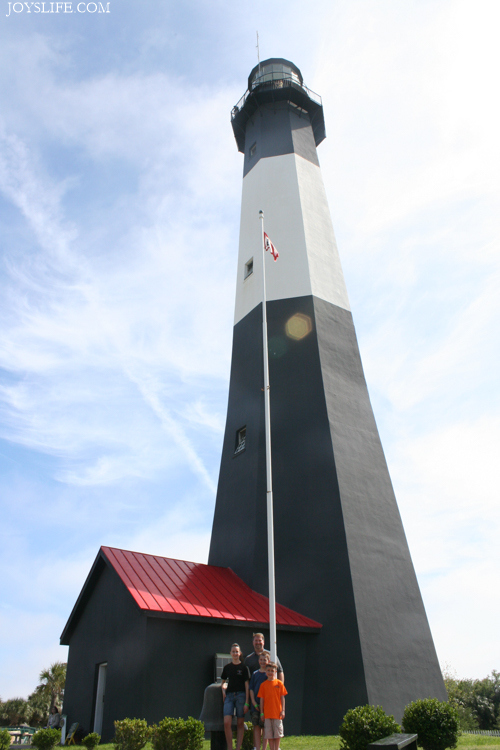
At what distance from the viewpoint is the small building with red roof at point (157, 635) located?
437 inches

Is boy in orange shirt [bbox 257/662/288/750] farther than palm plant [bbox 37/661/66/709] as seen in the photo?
No

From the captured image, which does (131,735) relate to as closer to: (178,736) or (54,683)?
(178,736)

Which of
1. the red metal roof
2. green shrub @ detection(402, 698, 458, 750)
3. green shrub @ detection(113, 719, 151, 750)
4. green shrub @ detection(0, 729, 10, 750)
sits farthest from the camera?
the red metal roof

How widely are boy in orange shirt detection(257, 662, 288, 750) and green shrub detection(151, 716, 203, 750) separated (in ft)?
4.64

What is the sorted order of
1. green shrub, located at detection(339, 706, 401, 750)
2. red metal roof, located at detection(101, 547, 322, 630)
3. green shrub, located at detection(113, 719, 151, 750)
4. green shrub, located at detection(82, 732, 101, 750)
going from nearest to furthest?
green shrub, located at detection(339, 706, 401, 750) → green shrub, located at detection(113, 719, 151, 750) → green shrub, located at detection(82, 732, 101, 750) → red metal roof, located at detection(101, 547, 322, 630)

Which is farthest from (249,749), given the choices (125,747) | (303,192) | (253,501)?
(303,192)

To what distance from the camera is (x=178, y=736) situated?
8.48 meters

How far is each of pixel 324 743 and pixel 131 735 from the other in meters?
3.87

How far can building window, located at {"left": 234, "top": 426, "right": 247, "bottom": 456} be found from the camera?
1758cm

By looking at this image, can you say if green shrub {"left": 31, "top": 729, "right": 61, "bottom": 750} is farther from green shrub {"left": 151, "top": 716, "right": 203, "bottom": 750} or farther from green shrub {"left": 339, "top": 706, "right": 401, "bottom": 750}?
green shrub {"left": 339, "top": 706, "right": 401, "bottom": 750}

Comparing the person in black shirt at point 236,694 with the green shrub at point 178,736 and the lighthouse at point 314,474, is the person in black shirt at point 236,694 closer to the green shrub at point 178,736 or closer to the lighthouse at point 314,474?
the green shrub at point 178,736

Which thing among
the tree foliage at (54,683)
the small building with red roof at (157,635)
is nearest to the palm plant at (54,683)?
the tree foliage at (54,683)

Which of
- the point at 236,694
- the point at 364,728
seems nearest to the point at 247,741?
the point at 236,694

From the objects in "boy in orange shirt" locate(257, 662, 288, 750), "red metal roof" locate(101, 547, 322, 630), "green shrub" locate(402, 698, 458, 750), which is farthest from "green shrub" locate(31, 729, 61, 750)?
"green shrub" locate(402, 698, 458, 750)
